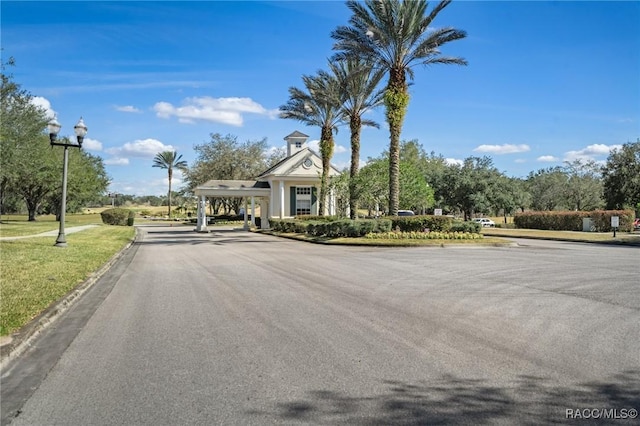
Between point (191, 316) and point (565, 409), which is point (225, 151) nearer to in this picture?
point (191, 316)

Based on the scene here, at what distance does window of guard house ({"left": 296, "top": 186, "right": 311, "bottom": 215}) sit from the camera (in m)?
41.4

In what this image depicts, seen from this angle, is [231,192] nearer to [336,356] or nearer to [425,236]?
[425,236]

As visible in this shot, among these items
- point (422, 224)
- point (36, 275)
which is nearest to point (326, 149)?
point (422, 224)

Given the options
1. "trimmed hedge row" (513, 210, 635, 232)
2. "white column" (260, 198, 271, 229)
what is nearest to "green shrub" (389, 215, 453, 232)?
"trimmed hedge row" (513, 210, 635, 232)

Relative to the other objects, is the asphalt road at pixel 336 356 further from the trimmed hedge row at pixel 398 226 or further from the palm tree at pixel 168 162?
the palm tree at pixel 168 162

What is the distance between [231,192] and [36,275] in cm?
2977

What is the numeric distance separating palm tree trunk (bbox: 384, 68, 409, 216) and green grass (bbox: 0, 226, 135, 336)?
14206 millimetres

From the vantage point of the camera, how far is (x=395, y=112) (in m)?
24.5

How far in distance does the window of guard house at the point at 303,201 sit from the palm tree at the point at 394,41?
1671cm

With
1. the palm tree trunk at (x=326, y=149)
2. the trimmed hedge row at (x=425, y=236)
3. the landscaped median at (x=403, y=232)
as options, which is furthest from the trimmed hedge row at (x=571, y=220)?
the palm tree trunk at (x=326, y=149)

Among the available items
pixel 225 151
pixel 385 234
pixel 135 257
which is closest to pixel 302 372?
pixel 135 257

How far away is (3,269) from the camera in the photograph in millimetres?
10484

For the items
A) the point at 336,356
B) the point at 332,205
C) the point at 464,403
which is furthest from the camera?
the point at 332,205

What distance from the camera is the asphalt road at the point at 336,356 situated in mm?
3791
